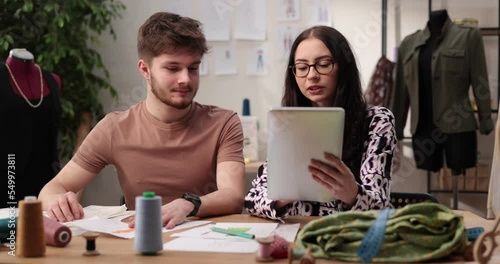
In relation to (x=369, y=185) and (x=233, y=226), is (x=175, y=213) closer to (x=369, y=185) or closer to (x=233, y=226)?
(x=233, y=226)

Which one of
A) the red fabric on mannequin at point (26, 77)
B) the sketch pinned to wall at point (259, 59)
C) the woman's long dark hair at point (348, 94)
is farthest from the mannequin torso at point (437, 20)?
the red fabric on mannequin at point (26, 77)

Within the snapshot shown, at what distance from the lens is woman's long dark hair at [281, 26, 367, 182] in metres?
2.07

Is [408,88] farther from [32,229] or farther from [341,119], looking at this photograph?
[32,229]

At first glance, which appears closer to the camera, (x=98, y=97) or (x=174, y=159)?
(x=174, y=159)

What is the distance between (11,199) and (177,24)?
909mm

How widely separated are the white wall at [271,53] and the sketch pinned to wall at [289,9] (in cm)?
3

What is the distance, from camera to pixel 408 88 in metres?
4.11

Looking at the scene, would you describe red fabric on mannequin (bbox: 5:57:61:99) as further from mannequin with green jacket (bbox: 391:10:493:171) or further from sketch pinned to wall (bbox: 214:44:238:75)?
mannequin with green jacket (bbox: 391:10:493:171)

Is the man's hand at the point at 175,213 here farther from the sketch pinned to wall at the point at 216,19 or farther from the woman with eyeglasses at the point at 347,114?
the sketch pinned to wall at the point at 216,19

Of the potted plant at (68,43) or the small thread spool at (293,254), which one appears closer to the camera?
the small thread spool at (293,254)

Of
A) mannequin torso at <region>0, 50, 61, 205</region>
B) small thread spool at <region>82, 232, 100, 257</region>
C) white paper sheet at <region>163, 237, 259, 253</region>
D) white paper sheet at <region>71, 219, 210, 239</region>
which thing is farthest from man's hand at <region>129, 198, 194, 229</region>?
mannequin torso at <region>0, 50, 61, 205</region>

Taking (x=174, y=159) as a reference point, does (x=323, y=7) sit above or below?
above

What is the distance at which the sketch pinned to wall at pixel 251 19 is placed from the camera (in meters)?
4.32

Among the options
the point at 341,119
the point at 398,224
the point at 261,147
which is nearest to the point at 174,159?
the point at 341,119
